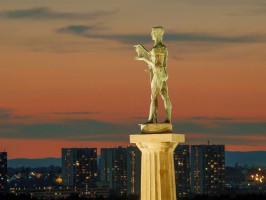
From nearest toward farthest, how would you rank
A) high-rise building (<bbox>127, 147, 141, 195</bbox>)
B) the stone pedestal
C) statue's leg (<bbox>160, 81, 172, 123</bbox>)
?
the stone pedestal
statue's leg (<bbox>160, 81, 172, 123</bbox>)
high-rise building (<bbox>127, 147, 141, 195</bbox>)

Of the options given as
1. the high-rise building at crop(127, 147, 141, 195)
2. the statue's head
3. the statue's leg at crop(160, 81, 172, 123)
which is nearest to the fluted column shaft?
the statue's leg at crop(160, 81, 172, 123)

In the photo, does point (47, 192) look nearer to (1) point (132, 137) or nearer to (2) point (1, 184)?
(2) point (1, 184)

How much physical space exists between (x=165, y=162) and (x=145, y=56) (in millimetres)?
1683

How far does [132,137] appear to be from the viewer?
57.4ft

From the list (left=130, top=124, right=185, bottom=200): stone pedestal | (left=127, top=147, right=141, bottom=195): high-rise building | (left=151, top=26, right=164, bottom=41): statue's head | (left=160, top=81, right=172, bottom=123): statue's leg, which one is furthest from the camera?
(left=127, top=147, right=141, bottom=195): high-rise building

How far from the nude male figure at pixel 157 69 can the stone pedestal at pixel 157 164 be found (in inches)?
12.4

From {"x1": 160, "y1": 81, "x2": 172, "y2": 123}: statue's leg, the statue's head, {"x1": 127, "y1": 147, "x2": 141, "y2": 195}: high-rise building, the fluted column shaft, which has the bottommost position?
the fluted column shaft

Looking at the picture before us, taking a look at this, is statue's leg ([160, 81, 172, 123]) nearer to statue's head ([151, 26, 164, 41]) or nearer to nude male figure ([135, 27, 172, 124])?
nude male figure ([135, 27, 172, 124])

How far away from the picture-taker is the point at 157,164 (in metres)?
17.4

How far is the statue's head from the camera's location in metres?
17.5

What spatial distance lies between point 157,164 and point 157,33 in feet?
6.67

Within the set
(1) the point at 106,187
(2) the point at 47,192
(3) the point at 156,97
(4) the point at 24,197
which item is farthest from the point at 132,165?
(3) the point at 156,97

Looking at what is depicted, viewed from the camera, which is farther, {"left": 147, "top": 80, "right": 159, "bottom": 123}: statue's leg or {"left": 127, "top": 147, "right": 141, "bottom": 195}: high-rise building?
{"left": 127, "top": 147, "right": 141, "bottom": 195}: high-rise building

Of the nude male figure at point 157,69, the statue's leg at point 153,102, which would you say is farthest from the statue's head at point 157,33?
the statue's leg at point 153,102
